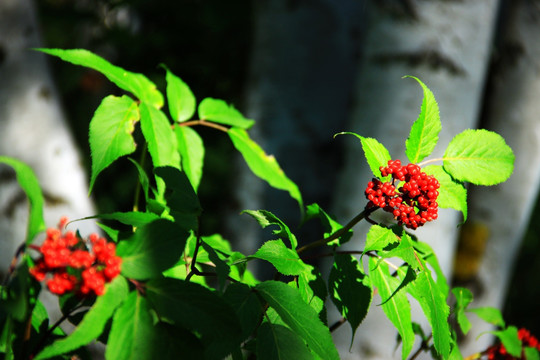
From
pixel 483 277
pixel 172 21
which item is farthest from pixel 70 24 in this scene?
pixel 483 277

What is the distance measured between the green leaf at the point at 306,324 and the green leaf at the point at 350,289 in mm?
75

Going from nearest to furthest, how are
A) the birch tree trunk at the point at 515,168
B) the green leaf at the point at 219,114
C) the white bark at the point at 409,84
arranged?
the green leaf at the point at 219,114
the white bark at the point at 409,84
the birch tree trunk at the point at 515,168

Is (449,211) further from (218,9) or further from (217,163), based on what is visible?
(217,163)

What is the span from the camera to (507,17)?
2332 millimetres

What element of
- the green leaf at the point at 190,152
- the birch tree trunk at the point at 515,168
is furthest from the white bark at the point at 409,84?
the green leaf at the point at 190,152

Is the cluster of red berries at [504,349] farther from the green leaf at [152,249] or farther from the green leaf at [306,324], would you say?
the green leaf at [152,249]

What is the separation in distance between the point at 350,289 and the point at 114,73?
0.54 meters

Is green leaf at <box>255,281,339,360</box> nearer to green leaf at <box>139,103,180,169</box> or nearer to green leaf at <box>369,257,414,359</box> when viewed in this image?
green leaf at <box>369,257,414,359</box>

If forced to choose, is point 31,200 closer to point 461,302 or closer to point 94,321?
point 94,321

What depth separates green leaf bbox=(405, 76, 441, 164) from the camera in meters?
0.62

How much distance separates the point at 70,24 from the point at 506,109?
110 inches

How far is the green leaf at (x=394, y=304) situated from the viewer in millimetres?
614

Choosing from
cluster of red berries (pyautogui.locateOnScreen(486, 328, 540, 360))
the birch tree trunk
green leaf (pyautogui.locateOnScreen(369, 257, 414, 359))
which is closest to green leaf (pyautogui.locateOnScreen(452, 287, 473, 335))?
cluster of red berries (pyautogui.locateOnScreen(486, 328, 540, 360))

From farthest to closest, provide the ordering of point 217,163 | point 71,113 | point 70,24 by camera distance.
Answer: point 71,113 → point 217,163 → point 70,24
